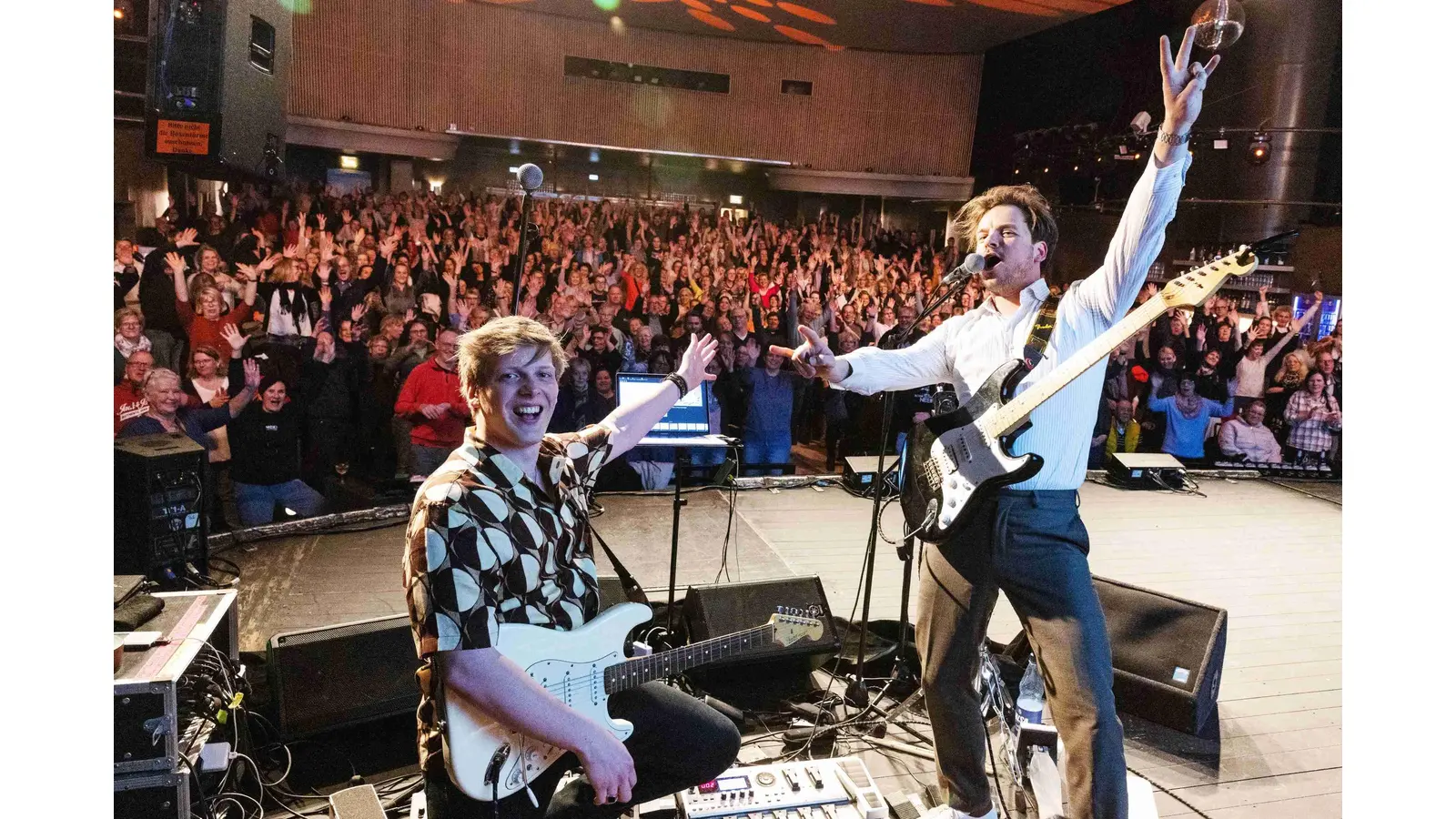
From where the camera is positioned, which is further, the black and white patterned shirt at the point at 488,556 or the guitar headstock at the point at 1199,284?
the guitar headstock at the point at 1199,284

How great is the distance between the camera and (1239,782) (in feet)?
8.54

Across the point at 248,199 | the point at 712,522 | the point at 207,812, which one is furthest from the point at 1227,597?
the point at 248,199

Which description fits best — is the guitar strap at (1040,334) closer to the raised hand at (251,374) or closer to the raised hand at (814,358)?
the raised hand at (814,358)

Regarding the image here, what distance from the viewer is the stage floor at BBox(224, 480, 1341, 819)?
2682 millimetres

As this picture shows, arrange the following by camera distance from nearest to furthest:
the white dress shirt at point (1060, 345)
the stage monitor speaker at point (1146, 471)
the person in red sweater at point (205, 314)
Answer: the white dress shirt at point (1060, 345)
the person in red sweater at point (205, 314)
the stage monitor speaker at point (1146, 471)

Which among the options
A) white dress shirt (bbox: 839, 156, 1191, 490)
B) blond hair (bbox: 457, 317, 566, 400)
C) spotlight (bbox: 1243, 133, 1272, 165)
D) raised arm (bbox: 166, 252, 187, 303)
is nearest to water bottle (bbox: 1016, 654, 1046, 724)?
white dress shirt (bbox: 839, 156, 1191, 490)

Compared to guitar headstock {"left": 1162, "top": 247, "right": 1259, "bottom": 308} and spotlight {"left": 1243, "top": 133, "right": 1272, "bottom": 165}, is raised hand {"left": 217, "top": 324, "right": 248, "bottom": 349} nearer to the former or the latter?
guitar headstock {"left": 1162, "top": 247, "right": 1259, "bottom": 308}

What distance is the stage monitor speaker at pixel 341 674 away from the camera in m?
2.38

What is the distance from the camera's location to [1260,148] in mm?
8617

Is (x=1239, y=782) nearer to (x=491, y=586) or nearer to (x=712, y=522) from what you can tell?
(x=491, y=586)

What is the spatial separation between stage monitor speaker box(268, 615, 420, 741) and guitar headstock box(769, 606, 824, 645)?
3.49ft

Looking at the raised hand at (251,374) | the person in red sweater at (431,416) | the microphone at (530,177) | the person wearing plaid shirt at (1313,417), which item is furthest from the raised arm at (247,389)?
the person wearing plaid shirt at (1313,417)

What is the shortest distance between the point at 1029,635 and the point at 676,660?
0.79 m

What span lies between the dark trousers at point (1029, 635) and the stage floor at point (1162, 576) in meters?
0.55
